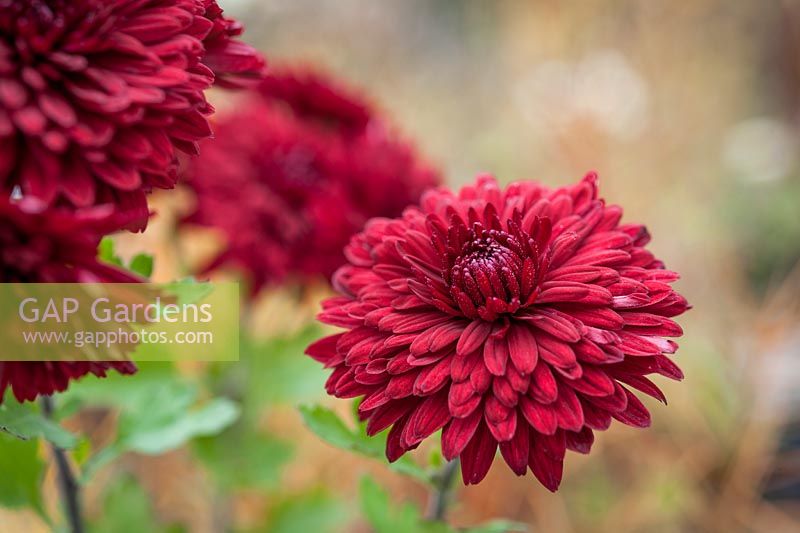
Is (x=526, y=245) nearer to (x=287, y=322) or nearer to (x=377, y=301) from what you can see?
(x=377, y=301)

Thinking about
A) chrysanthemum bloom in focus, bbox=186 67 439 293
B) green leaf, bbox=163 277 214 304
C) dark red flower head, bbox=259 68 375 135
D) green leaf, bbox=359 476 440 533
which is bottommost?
green leaf, bbox=359 476 440 533

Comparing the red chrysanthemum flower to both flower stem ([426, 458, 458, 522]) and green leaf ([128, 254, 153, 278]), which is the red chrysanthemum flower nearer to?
green leaf ([128, 254, 153, 278])

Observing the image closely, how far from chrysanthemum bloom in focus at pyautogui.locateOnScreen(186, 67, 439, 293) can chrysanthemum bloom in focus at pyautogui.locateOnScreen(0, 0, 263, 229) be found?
13.2 inches

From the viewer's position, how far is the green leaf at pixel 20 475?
0.58 m

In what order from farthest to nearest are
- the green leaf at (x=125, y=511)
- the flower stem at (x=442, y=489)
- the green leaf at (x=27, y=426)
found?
the green leaf at (x=125, y=511), the flower stem at (x=442, y=489), the green leaf at (x=27, y=426)

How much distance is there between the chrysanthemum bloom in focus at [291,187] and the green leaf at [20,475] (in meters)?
0.28

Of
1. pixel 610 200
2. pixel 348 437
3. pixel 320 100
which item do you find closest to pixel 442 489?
pixel 348 437

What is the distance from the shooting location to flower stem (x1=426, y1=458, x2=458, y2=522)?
0.54m

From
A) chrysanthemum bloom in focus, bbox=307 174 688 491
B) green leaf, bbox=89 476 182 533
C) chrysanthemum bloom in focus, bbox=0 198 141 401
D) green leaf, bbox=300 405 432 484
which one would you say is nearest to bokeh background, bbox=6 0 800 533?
green leaf, bbox=89 476 182 533

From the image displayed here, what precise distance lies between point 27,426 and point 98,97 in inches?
8.4

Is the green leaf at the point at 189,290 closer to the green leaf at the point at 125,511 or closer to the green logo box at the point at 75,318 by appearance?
the green logo box at the point at 75,318

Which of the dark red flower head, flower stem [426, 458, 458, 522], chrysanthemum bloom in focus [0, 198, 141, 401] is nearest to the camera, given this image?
chrysanthemum bloom in focus [0, 198, 141, 401]

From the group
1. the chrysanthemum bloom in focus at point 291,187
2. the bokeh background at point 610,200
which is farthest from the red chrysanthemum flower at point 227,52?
the bokeh background at point 610,200

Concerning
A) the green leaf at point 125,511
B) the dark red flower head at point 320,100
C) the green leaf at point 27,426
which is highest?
the dark red flower head at point 320,100
